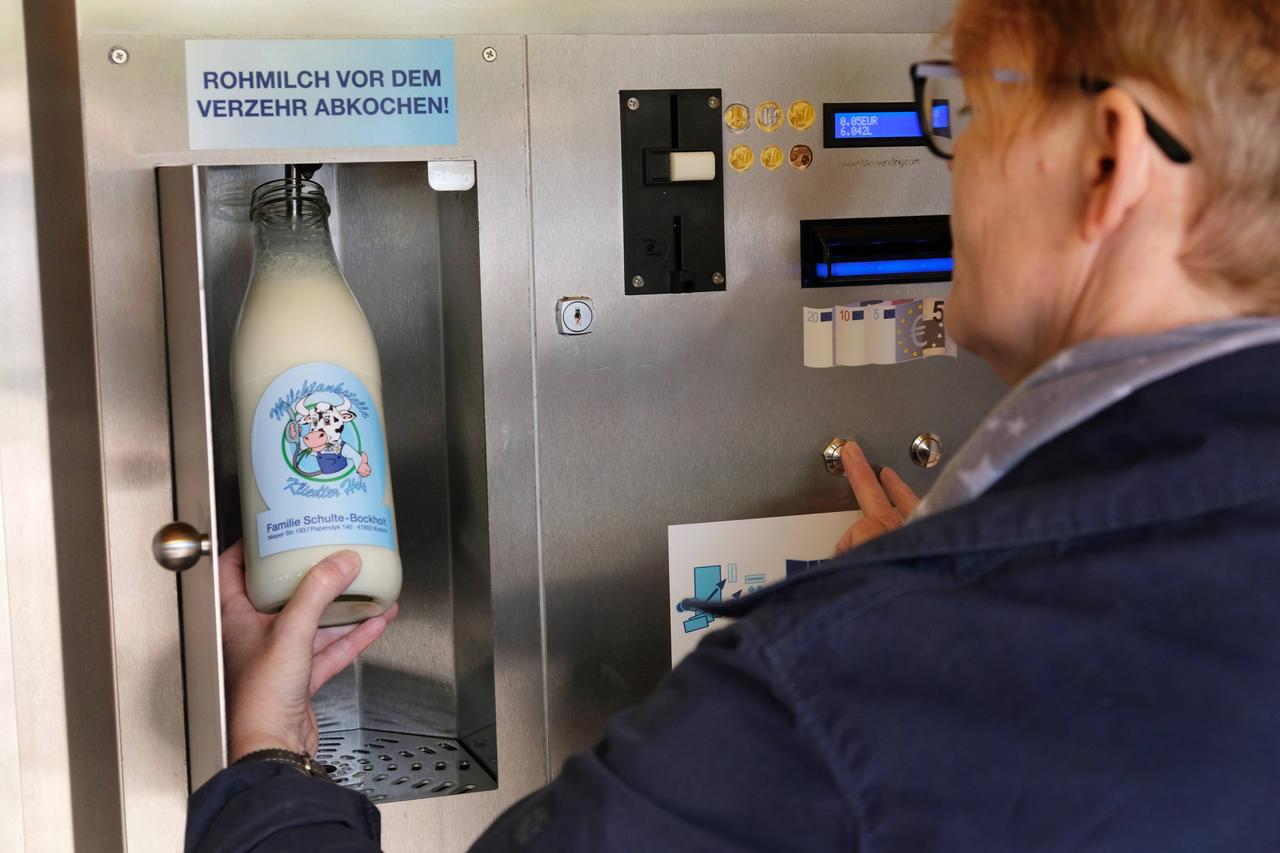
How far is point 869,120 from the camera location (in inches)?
46.1

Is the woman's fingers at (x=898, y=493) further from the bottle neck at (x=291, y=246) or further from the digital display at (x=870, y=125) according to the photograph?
the bottle neck at (x=291, y=246)

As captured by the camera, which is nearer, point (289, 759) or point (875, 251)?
point (289, 759)

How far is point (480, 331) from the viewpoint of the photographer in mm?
1124

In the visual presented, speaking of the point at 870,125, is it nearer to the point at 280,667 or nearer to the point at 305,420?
the point at 305,420

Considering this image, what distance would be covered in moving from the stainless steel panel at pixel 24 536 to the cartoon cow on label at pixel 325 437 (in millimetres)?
291

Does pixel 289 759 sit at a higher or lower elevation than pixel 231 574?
lower

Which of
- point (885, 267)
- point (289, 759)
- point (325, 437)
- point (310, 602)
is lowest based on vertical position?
point (289, 759)

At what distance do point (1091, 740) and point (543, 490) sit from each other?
660 millimetres

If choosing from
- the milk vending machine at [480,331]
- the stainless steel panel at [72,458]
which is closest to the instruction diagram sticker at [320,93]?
the milk vending machine at [480,331]

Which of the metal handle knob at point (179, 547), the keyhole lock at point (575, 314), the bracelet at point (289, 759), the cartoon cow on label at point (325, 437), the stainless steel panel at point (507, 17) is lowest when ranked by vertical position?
the bracelet at point (289, 759)

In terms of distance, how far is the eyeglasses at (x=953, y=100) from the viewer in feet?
2.01

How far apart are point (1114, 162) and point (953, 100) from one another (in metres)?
0.47

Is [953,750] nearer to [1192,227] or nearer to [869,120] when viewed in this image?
[1192,227]

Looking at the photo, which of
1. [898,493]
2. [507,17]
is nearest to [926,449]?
[898,493]
